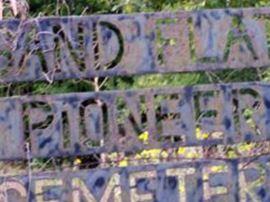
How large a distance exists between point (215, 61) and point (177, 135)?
0.29 meters

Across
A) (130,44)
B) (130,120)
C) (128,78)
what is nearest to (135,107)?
(130,120)

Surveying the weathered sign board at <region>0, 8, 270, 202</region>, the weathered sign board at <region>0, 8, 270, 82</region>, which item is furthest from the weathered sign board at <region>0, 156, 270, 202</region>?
the weathered sign board at <region>0, 8, 270, 82</region>

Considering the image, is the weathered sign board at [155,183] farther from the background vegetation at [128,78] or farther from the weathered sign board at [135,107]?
the background vegetation at [128,78]

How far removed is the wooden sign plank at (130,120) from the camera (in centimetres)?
A: 345

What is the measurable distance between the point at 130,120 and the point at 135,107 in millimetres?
47

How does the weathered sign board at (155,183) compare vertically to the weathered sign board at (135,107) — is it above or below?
below

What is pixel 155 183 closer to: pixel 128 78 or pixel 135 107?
pixel 135 107

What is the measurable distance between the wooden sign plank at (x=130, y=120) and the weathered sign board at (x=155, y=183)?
0.25ft

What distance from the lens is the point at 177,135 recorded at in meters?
3.50

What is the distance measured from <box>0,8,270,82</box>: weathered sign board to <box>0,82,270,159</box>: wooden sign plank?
0.08m

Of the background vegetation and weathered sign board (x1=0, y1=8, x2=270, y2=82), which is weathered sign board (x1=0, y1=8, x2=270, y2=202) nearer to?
weathered sign board (x1=0, y1=8, x2=270, y2=82)

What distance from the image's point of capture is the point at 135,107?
348 cm

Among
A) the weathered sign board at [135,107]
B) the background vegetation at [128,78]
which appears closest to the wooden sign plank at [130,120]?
the weathered sign board at [135,107]

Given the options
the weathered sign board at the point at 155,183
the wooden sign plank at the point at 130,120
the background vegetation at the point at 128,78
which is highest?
the background vegetation at the point at 128,78
